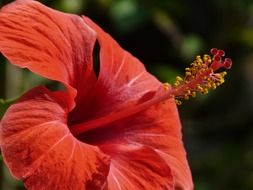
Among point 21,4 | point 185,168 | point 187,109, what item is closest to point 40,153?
point 21,4

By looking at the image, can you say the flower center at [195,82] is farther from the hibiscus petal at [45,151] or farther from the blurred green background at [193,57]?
the blurred green background at [193,57]

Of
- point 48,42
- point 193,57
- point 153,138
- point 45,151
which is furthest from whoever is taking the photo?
point 193,57

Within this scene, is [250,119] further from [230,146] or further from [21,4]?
[21,4]

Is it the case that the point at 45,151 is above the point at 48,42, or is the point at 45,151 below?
below

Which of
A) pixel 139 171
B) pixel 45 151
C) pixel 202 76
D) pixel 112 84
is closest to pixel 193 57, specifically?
pixel 112 84

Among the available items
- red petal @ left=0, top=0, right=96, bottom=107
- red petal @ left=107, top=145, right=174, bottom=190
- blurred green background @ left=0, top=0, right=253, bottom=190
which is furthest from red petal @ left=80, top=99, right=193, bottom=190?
blurred green background @ left=0, top=0, right=253, bottom=190

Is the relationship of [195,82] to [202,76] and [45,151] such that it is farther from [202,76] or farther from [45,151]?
[45,151]
